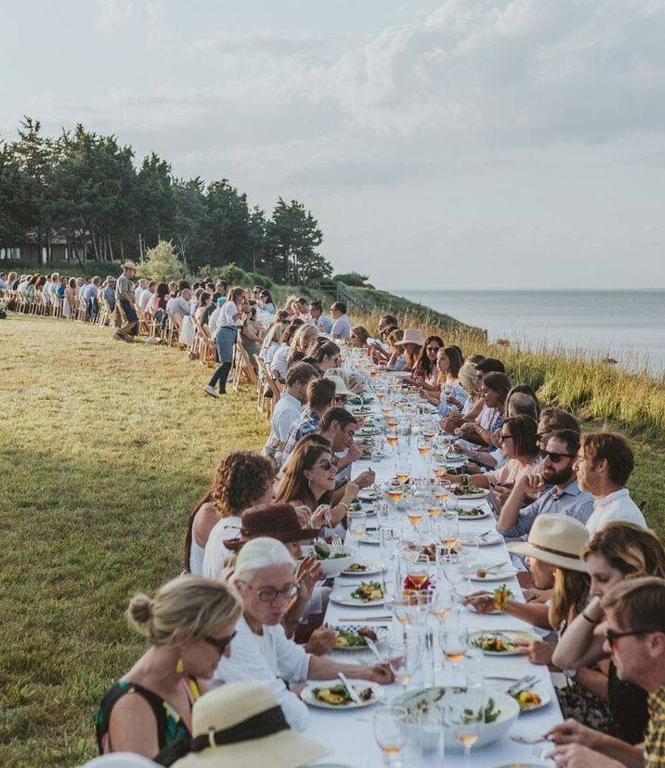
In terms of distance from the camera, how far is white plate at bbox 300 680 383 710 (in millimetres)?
2869

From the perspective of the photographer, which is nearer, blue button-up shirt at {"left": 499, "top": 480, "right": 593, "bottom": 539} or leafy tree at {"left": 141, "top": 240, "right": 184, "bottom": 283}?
blue button-up shirt at {"left": 499, "top": 480, "right": 593, "bottom": 539}

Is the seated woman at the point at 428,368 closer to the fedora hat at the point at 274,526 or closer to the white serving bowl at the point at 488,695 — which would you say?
the fedora hat at the point at 274,526

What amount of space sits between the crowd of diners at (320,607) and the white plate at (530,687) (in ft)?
0.54

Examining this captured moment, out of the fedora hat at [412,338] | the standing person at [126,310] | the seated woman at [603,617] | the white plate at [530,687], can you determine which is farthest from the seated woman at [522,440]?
the standing person at [126,310]

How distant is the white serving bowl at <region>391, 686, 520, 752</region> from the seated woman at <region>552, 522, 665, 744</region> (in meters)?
0.48

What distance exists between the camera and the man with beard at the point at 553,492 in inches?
199

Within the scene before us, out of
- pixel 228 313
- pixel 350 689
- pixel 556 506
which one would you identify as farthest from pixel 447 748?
pixel 228 313

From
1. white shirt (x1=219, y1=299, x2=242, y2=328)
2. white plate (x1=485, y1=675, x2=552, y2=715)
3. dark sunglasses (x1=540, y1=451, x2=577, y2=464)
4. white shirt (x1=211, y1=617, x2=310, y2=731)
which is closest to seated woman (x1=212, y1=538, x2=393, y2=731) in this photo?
white shirt (x1=211, y1=617, x2=310, y2=731)

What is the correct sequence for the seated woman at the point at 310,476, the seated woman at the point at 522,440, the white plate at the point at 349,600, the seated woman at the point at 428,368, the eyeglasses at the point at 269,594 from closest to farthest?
1. the eyeglasses at the point at 269,594
2. the white plate at the point at 349,600
3. the seated woman at the point at 310,476
4. the seated woman at the point at 522,440
5. the seated woman at the point at 428,368

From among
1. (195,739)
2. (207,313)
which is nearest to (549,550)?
(195,739)

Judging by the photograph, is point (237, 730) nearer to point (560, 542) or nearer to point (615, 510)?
point (560, 542)

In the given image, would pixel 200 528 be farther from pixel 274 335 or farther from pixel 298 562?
pixel 274 335

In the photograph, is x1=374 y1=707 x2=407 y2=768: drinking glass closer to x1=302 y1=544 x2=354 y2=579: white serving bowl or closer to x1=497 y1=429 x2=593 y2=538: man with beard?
x1=302 y1=544 x2=354 y2=579: white serving bowl

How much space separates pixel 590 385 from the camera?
515 inches
